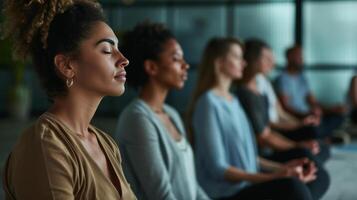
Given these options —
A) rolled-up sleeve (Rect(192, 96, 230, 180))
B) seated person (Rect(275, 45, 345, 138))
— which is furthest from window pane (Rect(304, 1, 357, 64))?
rolled-up sleeve (Rect(192, 96, 230, 180))

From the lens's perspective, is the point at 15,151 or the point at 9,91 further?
the point at 9,91

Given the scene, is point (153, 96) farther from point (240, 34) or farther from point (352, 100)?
point (240, 34)

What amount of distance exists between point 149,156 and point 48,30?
0.84m

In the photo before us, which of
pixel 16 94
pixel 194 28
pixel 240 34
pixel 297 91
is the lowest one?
pixel 16 94

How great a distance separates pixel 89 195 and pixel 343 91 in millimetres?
8357

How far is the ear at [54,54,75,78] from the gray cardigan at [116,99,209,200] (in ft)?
2.51

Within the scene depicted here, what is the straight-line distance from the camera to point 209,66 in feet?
11.1

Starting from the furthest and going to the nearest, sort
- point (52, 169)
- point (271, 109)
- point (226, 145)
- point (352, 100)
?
point (352, 100)
point (271, 109)
point (226, 145)
point (52, 169)

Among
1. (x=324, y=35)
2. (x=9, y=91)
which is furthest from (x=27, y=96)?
(x=324, y=35)

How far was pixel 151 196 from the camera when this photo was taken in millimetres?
2246

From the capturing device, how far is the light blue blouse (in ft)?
9.77

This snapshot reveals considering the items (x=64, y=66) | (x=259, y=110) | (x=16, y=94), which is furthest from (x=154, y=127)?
(x=16, y=94)

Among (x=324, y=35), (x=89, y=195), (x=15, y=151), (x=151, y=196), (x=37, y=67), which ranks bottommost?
(x=324, y=35)

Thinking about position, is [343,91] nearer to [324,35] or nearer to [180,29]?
[324,35]
